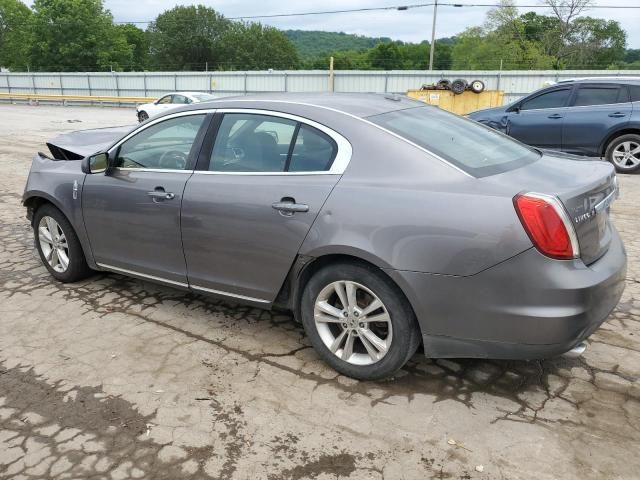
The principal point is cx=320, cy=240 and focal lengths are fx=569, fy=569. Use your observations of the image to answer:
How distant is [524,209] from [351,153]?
982mm

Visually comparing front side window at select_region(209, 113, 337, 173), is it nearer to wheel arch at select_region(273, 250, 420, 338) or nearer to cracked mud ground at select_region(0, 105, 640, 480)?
wheel arch at select_region(273, 250, 420, 338)

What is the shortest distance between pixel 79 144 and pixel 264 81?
2782 centimetres

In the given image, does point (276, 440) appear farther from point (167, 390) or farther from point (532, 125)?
point (532, 125)

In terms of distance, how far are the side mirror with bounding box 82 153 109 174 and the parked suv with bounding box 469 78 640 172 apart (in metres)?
8.11

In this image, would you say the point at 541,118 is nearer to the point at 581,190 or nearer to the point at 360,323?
the point at 581,190

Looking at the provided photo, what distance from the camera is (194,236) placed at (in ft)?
12.0

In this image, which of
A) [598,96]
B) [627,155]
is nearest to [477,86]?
[598,96]

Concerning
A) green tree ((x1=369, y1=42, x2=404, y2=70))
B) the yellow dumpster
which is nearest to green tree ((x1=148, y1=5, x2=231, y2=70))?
green tree ((x1=369, y1=42, x2=404, y2=70))

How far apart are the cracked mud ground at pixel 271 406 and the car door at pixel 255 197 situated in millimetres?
510

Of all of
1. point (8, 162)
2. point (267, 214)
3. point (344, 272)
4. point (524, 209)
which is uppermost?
point (524, 209)

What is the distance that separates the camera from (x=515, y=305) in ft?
8.80

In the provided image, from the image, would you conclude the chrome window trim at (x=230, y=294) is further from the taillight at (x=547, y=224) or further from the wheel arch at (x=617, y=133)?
the wheel arch at (x=617, y=133)

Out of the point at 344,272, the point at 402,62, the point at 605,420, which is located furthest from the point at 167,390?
the point at 402,62

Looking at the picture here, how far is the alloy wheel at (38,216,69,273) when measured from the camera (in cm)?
470
